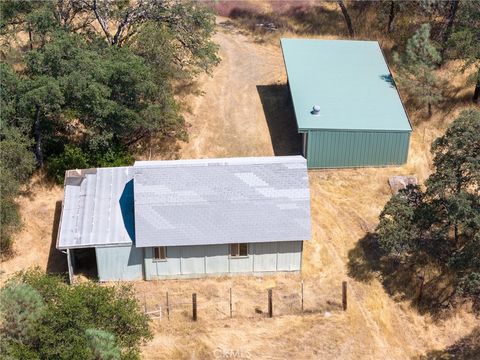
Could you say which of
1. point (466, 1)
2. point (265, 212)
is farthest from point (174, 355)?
point (466, 1)

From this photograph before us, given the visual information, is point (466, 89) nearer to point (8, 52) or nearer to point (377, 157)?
→ point (377, 157)

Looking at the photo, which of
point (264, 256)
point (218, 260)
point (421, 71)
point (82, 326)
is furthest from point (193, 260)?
point (421, 71)

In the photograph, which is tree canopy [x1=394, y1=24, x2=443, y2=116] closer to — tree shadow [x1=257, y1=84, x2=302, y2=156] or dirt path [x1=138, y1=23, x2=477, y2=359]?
dirt path [x1=138, y1=23, x2=477, y2=359]

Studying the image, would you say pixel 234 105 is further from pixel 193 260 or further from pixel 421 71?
pixel 193 260

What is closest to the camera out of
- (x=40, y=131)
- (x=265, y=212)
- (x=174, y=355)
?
(x=174, y=355)

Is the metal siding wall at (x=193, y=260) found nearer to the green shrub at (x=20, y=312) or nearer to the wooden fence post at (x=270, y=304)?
the wooden fence post at (x=270, y=304)

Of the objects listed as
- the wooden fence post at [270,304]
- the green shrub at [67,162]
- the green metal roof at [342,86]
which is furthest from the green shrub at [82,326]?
the green metal roof at [342,86]
